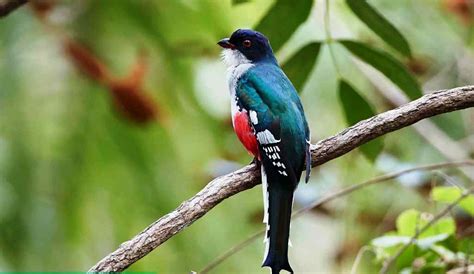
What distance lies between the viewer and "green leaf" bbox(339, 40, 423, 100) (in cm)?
208

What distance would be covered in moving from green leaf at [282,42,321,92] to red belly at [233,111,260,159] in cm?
29

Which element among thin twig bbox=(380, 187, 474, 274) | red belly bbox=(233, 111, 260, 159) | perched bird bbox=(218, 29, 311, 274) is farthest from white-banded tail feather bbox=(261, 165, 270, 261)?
thin twig bbox=(380, 187, 474, 274)

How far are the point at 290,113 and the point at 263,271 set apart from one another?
2.09 meters

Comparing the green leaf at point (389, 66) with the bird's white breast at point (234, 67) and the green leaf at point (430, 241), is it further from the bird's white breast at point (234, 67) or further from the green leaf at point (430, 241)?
the green leaf at point (430, 241)

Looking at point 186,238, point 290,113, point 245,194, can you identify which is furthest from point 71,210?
point 290,113

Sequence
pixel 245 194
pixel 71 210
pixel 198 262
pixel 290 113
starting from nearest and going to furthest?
pixel 290 113 → pixel 71 210 → pixel 198 262 → pixel 245 194

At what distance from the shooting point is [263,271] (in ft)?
12.5

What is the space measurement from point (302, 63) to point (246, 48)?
0.51ft

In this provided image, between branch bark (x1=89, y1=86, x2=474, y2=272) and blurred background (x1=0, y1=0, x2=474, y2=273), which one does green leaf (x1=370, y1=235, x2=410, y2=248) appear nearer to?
blurred background (x1=0, y1=0, x2=474, y2=273)

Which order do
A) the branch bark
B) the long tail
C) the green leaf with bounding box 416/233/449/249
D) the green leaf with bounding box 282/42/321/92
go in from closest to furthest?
the long tail < the branch bark < the green leaf with bounding box 282/42/321/92 < the green leaf with bounding box 416/233/449/249

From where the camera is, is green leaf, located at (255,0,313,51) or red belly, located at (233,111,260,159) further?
green leaf, located at (255,0,313,51)

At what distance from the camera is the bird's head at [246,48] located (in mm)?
2039

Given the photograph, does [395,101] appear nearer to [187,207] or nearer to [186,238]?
[186,238]

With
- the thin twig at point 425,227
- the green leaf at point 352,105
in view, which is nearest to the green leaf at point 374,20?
the green leaf at point 352,105
